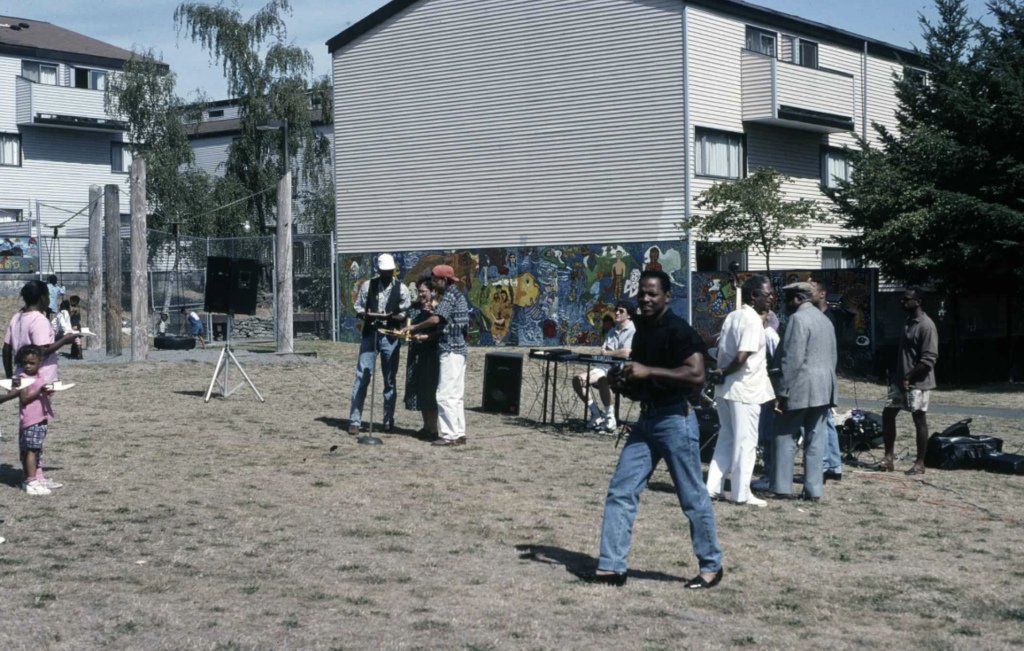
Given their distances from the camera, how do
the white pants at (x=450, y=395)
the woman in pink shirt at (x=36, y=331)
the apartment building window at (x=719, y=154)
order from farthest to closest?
1. the apartment building window at (x=719, y=154)
2. the white pants at (x=450, y=395)
3. the woman in pink shirt at (x=36, y=331)

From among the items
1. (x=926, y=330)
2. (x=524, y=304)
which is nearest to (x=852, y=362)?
(x=524, y=304)

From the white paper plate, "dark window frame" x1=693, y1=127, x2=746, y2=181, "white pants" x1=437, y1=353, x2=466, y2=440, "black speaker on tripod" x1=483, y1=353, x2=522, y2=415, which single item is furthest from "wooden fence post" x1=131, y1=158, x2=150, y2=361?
"dark window frame" x1=693, y1=127, x2=746, y2=181

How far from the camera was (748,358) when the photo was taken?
985 cm

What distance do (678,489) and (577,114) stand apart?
25.0 meters

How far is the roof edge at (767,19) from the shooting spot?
30942 millimetres

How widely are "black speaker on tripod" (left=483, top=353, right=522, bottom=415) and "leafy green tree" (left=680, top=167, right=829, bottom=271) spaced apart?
12841 mm

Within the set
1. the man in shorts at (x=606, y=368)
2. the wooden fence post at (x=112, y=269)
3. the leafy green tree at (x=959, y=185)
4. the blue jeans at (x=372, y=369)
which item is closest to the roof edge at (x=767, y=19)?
the leafy green tree at (x=959, y=185)

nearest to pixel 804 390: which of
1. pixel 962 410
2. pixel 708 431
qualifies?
pixel 708 431

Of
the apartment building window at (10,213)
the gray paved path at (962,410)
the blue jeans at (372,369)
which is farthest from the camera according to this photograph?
the apartment building window at (10,213)

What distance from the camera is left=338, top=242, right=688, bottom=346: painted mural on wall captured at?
3042 cm

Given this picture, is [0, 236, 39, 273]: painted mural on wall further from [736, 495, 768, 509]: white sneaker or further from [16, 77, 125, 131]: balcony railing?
[736, 495, 768, 509]: white sneaker

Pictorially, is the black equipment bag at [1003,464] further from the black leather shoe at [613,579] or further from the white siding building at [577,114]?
the white siding building at [577,114]

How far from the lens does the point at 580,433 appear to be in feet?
49.2

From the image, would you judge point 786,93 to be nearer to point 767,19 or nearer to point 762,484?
point 767,19
